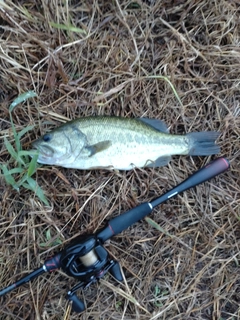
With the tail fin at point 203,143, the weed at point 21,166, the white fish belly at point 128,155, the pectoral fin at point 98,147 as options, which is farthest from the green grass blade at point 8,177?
the tail fin at point 203,143

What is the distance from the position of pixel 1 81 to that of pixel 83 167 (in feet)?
3.17

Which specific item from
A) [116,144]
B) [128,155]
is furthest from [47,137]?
[128,155]

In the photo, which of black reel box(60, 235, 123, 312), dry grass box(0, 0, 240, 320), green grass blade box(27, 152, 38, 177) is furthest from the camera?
dry grass box(0, 0, 240, 320)

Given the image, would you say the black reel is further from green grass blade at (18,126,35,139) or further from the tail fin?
the tail fin

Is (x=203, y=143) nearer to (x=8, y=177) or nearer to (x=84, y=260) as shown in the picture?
(x=84, y=260)

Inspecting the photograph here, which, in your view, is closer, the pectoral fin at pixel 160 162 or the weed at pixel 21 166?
the weed at pixel 21 166

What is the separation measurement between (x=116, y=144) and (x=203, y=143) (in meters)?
0.69

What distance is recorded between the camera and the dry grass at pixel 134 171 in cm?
304

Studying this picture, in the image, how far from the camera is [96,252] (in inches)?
110

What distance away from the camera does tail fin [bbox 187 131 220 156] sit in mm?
3055

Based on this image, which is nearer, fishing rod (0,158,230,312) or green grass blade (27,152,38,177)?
fishing rod (0,158,230,312)

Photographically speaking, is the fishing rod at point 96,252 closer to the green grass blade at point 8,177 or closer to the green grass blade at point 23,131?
the green grass blade at point 8,177

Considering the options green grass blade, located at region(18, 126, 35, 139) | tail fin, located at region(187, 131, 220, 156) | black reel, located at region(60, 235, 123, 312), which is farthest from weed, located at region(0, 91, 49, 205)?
tail fin, located at region(187, 131, 220, 156)

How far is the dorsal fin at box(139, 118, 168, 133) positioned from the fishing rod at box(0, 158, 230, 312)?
1.43ft
